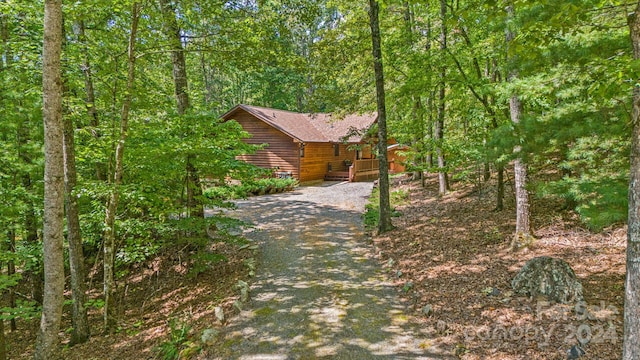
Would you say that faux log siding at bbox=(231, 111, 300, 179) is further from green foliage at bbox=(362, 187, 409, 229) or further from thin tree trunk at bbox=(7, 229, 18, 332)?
thin tree trunk at bbox=(7, 229, 18, 332)

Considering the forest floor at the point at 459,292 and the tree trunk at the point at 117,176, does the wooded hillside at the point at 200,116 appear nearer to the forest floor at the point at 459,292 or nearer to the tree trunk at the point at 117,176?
the tree trunk at the point at 117,176

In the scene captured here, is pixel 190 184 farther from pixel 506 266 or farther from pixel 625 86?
pixel 625 86

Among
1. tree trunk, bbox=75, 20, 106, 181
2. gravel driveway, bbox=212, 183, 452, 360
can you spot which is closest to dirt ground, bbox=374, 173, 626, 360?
gravel driveway, bbox=212, 183, 452, 360

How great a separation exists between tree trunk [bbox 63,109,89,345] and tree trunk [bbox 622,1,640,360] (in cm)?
793

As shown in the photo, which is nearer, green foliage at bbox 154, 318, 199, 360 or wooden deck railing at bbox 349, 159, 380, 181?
green foliage at bbox 154, 318, 199, 360

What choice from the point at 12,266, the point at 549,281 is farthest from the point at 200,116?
the point at 549,281

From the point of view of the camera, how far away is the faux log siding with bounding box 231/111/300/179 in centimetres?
2230

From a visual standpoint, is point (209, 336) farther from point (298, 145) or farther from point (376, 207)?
point (298, 145)

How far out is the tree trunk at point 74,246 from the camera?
6297mm

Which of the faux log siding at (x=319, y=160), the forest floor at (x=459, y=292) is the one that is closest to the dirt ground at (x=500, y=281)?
the forest floor at (x=459, y=292)

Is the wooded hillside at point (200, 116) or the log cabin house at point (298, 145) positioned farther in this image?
the log cabin house at point (298, 145)

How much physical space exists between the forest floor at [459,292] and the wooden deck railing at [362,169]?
12.5 metres

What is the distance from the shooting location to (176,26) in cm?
768

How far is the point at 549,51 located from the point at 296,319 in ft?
17.9
